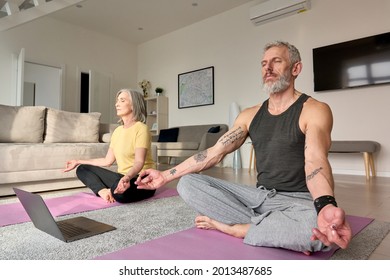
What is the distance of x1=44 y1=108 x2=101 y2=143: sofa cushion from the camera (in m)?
3.00

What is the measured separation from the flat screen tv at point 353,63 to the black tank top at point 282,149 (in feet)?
10.4

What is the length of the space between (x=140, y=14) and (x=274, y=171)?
17.1 feet

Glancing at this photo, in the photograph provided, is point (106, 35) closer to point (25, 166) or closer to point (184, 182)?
point (25, 166)

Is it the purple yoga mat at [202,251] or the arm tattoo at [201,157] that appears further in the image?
the arm tattoo at [201,157]

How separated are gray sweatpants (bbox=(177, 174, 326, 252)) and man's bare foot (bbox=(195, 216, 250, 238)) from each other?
0.07ft

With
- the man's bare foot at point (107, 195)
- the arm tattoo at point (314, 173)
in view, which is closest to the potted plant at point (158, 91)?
the man's bare foot at point (107, 195)

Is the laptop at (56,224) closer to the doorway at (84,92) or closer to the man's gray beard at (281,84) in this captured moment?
the man's gray beard at (281,84)

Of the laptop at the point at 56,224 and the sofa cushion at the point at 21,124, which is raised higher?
the sofa cushion at the point at 21,124

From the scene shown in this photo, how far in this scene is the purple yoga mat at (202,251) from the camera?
1011mm

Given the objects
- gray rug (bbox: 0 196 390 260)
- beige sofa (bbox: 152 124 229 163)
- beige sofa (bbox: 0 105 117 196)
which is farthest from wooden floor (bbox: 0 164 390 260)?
beige sofa (bbox: 152 124 229 163)

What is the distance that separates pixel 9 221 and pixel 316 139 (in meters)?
1.59

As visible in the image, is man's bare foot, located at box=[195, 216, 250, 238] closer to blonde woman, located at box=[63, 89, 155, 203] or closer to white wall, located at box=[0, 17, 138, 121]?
blonde woman, located at box=[63, 89, 155, 203]

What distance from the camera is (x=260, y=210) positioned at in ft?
3.93

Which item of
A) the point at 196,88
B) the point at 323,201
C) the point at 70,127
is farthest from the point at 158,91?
the point at 323,201
